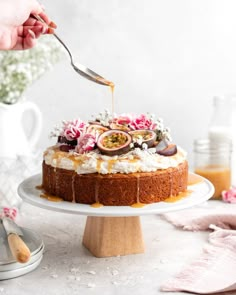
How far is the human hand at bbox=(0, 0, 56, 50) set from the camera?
193 cm

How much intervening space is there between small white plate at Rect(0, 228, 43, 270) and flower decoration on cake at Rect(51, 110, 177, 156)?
0.82ft

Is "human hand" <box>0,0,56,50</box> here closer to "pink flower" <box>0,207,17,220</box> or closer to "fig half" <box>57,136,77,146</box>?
"fig half" <box>57,136,77,146</box>

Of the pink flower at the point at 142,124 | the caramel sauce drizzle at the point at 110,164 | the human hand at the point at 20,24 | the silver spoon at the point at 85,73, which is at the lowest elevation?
the caramel sauce drizzle at the point at 110,164

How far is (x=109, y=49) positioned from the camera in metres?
2.89

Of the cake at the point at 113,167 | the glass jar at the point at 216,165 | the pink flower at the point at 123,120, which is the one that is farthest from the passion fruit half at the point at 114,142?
the glass jar at the point at 216,165

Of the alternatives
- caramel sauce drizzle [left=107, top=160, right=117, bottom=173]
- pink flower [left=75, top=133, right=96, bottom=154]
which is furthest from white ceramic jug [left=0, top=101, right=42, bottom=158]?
caramel sauce drizzle [left=107, top=160, right=117, bottom=173]

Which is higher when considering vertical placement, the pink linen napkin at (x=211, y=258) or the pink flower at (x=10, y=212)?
the pink flower at (x=10, y=212)

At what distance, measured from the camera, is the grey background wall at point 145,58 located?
9.39ft

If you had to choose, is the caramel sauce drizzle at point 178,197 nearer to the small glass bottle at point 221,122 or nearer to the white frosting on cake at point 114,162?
the white frosting on cake at point 114,162

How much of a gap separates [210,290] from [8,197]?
844 millimetres

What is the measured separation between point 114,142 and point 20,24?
489 millimetres

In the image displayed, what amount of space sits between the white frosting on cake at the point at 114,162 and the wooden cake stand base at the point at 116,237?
16 centimetres

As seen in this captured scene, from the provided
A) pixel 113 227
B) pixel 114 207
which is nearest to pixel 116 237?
pixel 113 227

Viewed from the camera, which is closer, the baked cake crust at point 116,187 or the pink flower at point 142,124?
the baked cake crust at point 116,187
